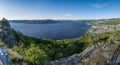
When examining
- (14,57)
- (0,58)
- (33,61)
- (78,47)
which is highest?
(0,58)

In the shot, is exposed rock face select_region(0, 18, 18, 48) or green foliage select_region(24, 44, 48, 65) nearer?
green foliage select_region(24, 44, 48, 65)

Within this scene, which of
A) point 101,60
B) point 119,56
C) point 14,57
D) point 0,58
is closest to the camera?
point 0,58

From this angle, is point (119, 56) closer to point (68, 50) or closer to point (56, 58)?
point (56, 58)

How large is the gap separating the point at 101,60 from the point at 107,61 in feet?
8.29

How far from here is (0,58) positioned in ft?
57.8

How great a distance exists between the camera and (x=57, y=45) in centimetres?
13750

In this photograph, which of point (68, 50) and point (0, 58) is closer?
point (0, 58)

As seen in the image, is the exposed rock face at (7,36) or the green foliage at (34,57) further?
the exposed rock face at (7,36)

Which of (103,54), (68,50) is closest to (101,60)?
(103,54)

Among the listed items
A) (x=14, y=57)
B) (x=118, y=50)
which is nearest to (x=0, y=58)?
(x=14, y=57)

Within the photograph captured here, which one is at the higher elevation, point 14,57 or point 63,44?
point 14,57

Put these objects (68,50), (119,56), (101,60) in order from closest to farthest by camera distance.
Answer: (101,60) → (119,56) → (68,50)

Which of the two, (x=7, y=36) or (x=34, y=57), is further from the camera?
(x=7, y=36)

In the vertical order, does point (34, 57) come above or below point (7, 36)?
below
